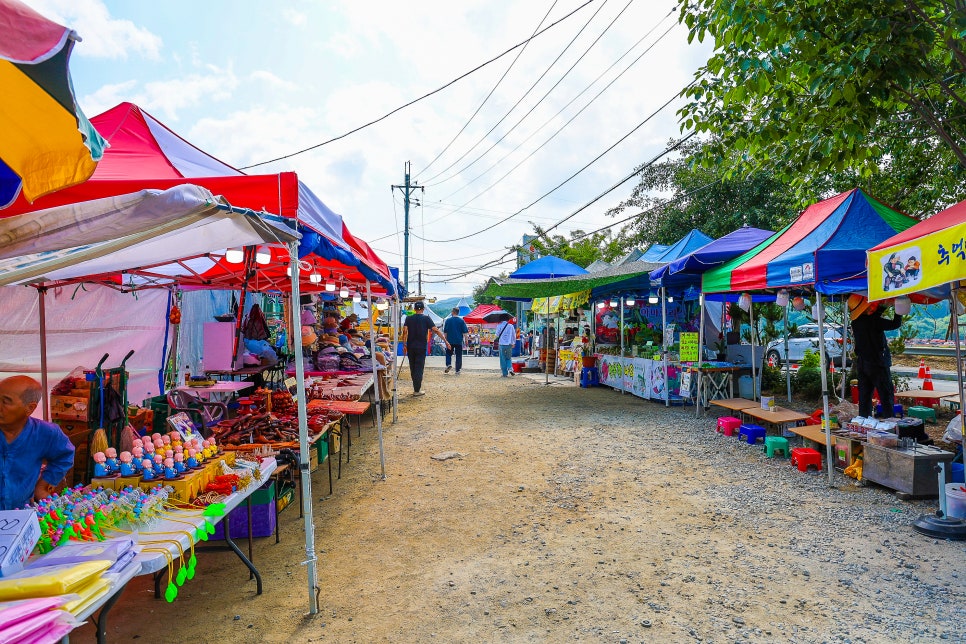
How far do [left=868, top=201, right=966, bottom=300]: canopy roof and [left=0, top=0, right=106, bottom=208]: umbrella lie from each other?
4888 mm

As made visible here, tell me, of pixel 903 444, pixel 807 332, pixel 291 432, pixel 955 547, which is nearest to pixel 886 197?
pixel 903 444

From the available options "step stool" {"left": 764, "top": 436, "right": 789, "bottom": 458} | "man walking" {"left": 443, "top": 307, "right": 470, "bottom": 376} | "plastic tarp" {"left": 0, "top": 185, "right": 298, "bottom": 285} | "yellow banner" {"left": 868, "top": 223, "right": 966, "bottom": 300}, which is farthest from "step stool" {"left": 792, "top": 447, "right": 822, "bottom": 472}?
"man walking" {"left": 443, "top": 307, "right": 470, "bottom": 376}

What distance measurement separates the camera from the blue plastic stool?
600 inches

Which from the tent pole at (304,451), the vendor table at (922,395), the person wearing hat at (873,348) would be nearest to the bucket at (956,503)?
the person wearing hat at (873,348)

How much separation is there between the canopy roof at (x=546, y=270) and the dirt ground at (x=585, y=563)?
8416 millimetres

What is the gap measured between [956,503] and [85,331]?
1050 centimetres

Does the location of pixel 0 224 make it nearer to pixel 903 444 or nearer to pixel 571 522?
pixel 571 522

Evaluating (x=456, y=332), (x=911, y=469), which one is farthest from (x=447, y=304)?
(x=911, y=469)

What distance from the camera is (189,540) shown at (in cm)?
274

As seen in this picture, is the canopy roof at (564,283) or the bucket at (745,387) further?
the canopy roof at (564,283)

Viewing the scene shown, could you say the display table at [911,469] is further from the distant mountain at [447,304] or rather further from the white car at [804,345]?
the distant mountain at [447,304]

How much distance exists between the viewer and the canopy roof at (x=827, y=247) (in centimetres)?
608

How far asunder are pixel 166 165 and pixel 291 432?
8.63 ft

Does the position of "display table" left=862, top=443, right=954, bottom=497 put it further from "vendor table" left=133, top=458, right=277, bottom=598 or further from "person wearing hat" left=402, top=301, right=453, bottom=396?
"person wearing hat" left=402, top=301, right=453, bottom=396
